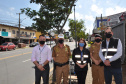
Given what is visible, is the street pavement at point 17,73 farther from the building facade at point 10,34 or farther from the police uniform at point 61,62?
the building facade at point 10,34

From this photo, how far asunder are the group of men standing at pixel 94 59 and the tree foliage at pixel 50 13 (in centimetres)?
201

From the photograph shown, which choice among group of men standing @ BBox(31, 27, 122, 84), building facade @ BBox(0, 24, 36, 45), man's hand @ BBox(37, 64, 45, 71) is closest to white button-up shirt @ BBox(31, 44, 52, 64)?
group of men standing @ BBox(31, 27, 122, 84)

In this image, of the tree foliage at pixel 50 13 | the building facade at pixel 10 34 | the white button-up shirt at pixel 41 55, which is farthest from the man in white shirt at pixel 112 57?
the building facade at pixel 10 34

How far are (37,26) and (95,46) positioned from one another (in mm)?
3148

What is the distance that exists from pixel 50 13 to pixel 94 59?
3.16 m

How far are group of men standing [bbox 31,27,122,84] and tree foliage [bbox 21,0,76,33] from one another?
2.01 meters

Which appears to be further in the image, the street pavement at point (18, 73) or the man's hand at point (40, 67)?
the street pavement at point (18, 73)

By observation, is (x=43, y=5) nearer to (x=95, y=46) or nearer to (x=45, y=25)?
(x=45, y=25)

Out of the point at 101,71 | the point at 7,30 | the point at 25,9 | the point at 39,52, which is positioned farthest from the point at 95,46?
the point at 7,30

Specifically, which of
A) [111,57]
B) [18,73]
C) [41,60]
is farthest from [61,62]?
[18,73]

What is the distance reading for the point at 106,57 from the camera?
9.37ft

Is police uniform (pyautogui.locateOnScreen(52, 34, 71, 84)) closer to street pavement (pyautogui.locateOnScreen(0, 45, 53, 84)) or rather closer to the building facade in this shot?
street pavement (pyautogui.locateOnScreen(0, 45, 53, 84))

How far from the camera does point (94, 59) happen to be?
3570mm

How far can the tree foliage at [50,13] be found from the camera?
5.02 metres
